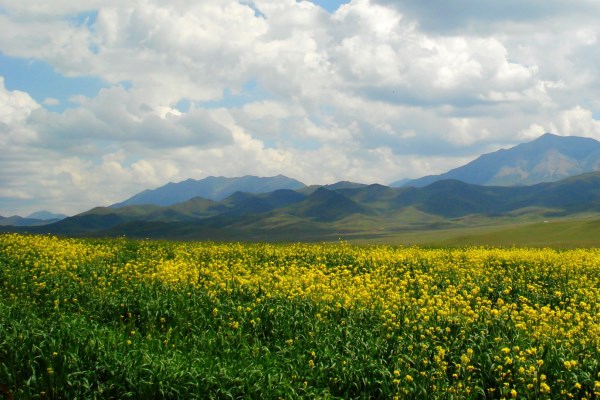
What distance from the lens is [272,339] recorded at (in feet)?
47.3

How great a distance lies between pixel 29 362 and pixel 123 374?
2.14 m

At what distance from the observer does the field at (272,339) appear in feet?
36.2

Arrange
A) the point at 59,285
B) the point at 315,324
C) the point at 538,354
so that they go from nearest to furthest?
the point at 538,354 < the point at 315,324 < the point at 59,285

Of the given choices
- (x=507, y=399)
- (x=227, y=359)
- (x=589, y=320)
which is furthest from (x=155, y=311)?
(x=589, y=320)

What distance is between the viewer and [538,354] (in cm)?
1223

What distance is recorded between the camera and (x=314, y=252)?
101 feet

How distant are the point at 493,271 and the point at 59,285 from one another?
17.2 metres

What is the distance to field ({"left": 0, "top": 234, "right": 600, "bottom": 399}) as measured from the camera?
1105 cm

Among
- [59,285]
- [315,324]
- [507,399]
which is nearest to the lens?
[507,399]

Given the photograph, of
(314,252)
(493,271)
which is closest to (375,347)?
(493,271)

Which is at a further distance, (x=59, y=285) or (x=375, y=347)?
(x=59, y=285)

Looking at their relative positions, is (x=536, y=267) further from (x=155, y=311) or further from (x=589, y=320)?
(x=155, y=311)

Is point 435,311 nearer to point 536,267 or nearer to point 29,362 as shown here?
point 29,362

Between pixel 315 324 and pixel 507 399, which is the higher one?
pixel 315 324
